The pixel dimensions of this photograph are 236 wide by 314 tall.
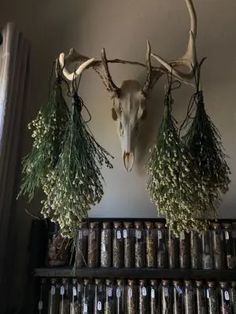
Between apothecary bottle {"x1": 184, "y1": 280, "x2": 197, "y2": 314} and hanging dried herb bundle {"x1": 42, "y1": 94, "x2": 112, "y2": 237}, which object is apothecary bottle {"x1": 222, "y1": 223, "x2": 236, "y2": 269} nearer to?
apothecary bottle {"x1": 184, "y1": 280, "x2": 197, "y2": 314}

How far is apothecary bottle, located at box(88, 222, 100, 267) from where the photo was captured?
5.57 ft

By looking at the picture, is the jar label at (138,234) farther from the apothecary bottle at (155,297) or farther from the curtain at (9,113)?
the curtain at (9,113)

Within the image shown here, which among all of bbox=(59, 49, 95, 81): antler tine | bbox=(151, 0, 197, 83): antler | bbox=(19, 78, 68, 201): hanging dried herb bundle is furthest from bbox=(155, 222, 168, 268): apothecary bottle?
bbox=(59, 49, 95, 81): antler tine

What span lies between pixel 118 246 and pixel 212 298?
46cm

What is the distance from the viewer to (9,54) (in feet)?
6.40

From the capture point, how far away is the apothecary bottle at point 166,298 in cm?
162

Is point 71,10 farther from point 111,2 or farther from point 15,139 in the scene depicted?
point 15,139

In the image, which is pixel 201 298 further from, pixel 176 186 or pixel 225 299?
pixel 176 186

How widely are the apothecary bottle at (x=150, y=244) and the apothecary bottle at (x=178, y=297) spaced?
5.1 inches

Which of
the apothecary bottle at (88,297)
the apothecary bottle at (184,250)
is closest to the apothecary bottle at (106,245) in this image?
the apothecary bottle at (88,297)

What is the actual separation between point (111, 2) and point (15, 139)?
1.06 m

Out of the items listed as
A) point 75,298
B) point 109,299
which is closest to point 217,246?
point 109,299

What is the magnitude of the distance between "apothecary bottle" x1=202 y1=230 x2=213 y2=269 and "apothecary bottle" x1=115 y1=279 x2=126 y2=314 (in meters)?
0.37

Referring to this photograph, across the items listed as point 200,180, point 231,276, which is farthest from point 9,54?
point 231,276
